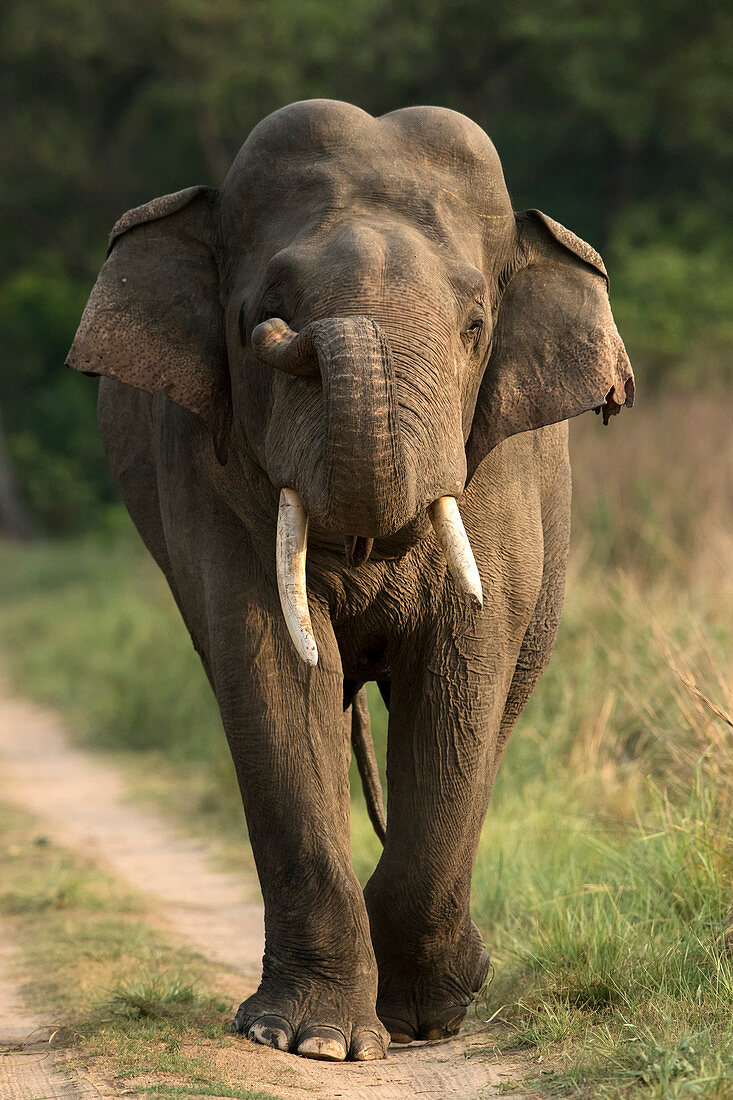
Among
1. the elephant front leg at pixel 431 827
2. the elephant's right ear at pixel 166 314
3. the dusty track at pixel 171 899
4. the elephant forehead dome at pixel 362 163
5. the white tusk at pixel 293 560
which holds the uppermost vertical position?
A: the elephant forehead dome at pixel 362 163

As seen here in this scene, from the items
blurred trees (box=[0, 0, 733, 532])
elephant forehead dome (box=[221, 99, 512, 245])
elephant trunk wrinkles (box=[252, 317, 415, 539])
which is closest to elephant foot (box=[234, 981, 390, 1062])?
elephant trunk wrinkles (box=[252, 317, 415, 539])

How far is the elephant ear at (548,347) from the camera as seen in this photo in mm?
4625

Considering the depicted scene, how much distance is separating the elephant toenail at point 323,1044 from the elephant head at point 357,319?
1219 millimetres

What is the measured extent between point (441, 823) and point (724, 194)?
23.1 meters

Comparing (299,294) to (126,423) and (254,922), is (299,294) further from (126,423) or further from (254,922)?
(254,922)

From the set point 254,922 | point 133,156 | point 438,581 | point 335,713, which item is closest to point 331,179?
point 438,581

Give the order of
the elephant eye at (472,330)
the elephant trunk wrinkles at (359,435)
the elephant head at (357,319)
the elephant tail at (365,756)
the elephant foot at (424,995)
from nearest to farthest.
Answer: the elephant trunk wrinkles at (359,435) → the elephant head at (357,319) → the elephant eye at (472,330) → the elephant foot at (424,995) → the elephant tail at (365,756)

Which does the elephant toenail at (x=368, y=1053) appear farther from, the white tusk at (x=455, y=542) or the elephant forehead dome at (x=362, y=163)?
the elephant forehead dome at (x=362, y=163)

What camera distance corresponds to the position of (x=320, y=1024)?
14.7 ft

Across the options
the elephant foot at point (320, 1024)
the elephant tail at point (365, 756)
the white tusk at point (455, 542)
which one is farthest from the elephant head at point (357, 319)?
the elephant tail at point (365, 756)

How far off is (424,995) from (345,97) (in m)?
24.7

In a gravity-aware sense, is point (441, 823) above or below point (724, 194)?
above

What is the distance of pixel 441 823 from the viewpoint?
4.71m

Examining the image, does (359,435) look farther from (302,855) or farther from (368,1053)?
(368,1053)
